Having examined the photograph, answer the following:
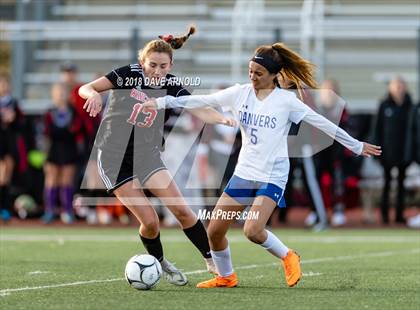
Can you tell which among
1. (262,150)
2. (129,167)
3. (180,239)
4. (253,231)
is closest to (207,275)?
(253,231)

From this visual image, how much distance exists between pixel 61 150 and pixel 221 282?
816 cm

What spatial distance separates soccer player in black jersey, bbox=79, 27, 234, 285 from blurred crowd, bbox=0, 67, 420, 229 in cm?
629

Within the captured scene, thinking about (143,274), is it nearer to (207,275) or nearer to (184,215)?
(184,215)

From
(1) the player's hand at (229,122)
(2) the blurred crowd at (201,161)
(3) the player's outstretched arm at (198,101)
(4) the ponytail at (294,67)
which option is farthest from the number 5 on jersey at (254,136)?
(2) the blurred crowd at (201,161)

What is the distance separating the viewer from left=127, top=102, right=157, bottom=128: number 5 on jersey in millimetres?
7639

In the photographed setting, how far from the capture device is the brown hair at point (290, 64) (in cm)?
745

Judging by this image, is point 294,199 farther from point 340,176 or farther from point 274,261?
point 274,261

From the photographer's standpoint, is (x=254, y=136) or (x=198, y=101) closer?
(x=254, y=136)

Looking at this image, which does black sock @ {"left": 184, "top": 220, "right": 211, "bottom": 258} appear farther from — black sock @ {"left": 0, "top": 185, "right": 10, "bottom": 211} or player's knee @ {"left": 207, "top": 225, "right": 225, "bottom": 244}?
black sock @ {"left": 0, "top": 185, "right": 10, "bottom": 211}

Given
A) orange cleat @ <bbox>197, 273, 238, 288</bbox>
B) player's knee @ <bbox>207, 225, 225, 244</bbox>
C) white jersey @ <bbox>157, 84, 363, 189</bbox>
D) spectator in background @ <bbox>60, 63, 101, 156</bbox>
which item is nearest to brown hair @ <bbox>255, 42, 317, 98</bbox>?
white jersey @ <bbox>157, 84, 363, 189</bbox>

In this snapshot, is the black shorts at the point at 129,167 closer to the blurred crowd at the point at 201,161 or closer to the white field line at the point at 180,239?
the white field line at the point at 180,239

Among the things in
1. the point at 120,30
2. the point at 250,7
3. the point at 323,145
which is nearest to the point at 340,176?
the point at 323,145

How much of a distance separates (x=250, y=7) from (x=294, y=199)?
3.68m

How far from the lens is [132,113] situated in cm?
771
